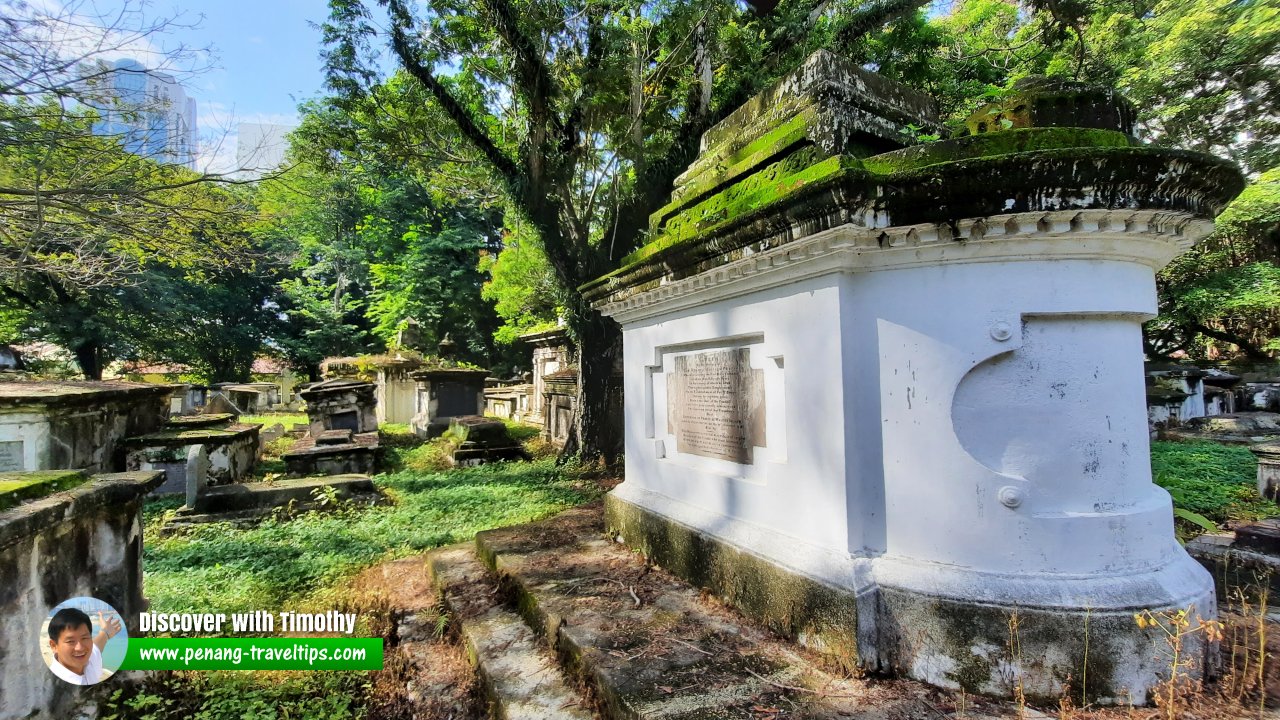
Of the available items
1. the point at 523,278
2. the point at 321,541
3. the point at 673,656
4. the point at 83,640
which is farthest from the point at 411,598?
the point at 523,278

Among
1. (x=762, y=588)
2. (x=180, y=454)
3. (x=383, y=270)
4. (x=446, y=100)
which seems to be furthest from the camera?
(x=383, y=270)

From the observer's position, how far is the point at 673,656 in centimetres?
266

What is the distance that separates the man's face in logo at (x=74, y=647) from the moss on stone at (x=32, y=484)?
25.6 inches

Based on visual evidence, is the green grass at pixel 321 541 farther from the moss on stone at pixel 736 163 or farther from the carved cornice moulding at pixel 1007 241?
the carved cornice moulding at pixel 1007 241

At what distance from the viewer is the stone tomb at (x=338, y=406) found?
36.0ft

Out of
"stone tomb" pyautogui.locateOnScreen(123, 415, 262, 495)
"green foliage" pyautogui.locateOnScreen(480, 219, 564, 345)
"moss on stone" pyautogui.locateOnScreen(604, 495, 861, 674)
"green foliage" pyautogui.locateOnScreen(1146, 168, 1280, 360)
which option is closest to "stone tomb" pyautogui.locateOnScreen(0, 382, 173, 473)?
"stone tomb" pyautogui.locateOnScreen(123, 415, 262, 495)

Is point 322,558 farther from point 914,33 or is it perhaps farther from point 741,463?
point 914,33

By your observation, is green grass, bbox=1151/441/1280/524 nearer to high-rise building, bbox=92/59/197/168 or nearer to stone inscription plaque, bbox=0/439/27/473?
high-rise building, bbox=92/59/197/168

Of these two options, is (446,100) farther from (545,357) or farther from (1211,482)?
(1211,482)

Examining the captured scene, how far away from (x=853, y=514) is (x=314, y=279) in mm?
30612

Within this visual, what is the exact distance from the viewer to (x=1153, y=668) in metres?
2.16

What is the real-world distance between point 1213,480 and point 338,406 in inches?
535

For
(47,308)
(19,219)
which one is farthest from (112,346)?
(19,219)

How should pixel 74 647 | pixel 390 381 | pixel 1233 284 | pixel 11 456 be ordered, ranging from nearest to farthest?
pixel 74 647, pixel 11 456, pixel 1233 284, pixel 390 381
